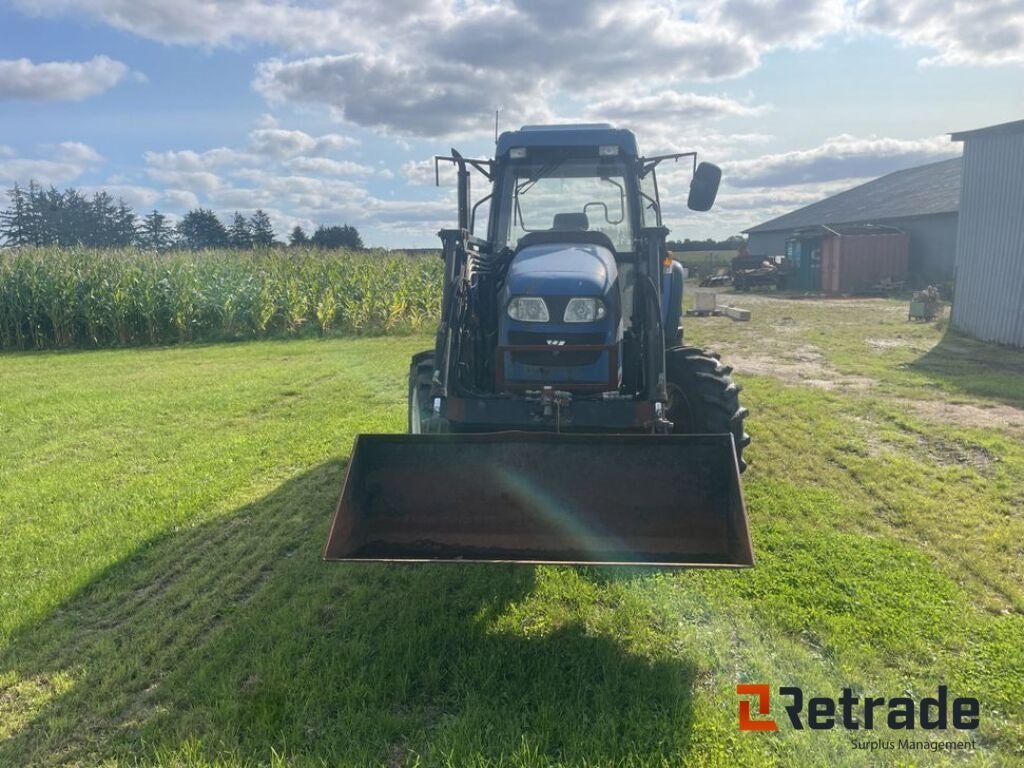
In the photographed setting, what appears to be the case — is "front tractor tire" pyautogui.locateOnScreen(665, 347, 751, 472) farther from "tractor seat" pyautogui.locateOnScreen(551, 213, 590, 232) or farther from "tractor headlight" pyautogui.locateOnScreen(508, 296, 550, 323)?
"tractor seat" pyautogui.locateOnScreen(551, 213, 590, 232)

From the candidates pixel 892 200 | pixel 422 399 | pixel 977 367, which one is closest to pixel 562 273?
pixel 422 399

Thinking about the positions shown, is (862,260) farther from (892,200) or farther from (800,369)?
(800,369)

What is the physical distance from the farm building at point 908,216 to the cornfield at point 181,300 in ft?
58.8

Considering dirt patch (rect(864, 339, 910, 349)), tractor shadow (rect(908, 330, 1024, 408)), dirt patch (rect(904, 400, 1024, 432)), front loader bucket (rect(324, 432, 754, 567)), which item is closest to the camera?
front loader bucket (rect(324, 432, 754, 567))

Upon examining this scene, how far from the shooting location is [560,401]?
4176 mm

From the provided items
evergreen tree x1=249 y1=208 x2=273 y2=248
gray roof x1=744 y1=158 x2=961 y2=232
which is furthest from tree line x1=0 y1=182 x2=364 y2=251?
gray roof x1=744 y1=158 x2=961 y2=232

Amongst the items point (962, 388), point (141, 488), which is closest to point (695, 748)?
point (141, 488)

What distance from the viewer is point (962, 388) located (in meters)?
8.68

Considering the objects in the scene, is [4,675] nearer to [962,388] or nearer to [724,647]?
[724,647]

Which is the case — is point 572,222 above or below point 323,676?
above

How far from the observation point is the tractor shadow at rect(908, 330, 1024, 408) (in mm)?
8469

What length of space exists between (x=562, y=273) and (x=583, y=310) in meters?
0.25

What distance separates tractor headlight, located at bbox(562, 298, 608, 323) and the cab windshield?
124 cm

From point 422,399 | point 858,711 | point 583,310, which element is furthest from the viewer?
point 422,399
